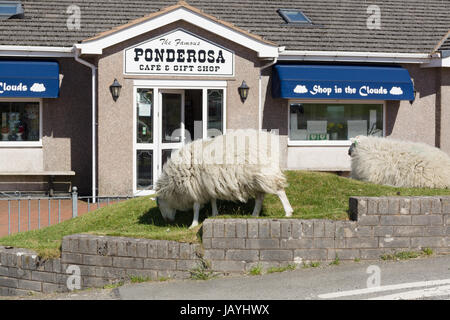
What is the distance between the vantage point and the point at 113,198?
49.4ft

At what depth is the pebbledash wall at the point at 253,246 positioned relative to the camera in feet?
Result: 25.9

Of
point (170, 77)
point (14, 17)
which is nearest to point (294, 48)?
point (170, 77)

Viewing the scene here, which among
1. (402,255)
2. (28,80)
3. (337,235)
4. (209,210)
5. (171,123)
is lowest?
(402,255)

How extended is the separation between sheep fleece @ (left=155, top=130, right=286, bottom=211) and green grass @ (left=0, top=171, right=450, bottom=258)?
0.43m

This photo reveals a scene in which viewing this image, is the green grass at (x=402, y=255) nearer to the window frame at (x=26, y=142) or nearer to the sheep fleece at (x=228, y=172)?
the sheep fleece at (x=228, y=172)

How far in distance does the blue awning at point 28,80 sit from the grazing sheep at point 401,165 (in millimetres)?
7401

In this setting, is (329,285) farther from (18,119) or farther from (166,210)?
(18,119)

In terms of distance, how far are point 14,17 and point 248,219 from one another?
11432mm

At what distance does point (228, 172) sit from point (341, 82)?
871 centimetres

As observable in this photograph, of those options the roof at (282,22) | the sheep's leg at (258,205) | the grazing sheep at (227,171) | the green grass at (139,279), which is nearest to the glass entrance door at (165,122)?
the roof at (282,22)

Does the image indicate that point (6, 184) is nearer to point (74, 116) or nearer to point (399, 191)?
point (74, 116)

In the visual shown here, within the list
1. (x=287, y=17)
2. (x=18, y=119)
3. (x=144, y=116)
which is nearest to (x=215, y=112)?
(x=144, y=116)

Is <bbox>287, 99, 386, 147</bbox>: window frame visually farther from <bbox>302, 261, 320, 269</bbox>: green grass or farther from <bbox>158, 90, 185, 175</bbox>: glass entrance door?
<bbox>302, 261, 320, 269</bbox>: green grass

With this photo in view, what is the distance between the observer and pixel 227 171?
359 inches
